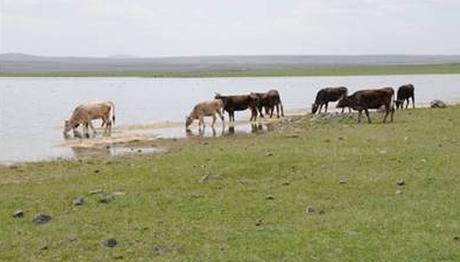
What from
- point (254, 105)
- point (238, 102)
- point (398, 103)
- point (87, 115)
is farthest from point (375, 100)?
point (87, 115)

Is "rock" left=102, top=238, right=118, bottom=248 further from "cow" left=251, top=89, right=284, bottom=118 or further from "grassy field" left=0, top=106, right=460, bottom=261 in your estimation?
"cow" left=251, top=89, right=284, bottom=118

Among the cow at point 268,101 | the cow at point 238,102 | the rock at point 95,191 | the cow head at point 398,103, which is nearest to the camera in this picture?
the rock at point 95,191

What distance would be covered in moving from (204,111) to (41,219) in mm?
21322

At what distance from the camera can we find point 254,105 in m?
36.1

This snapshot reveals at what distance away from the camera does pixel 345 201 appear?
1350 cm

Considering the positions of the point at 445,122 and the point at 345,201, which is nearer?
the point at 345,201

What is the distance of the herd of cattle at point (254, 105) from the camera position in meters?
30.3

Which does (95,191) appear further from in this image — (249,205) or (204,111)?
(204,111)

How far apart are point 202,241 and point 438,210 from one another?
4.12 metres

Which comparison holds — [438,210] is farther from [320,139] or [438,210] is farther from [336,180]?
[320,139]

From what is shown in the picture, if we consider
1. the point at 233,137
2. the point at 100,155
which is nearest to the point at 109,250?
the point at 100,155

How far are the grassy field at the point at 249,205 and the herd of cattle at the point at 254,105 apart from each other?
27.6 ft

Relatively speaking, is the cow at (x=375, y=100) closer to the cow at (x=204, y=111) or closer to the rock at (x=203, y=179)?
the cow at (x=204, y=111)

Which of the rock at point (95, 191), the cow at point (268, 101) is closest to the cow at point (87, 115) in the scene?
the cow at point (268, 101)
